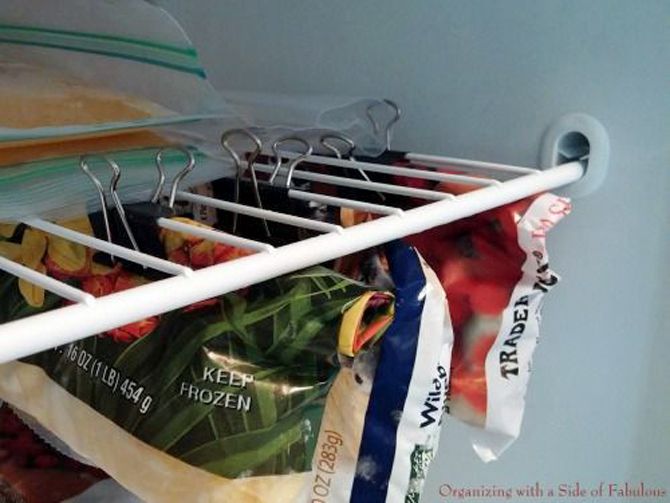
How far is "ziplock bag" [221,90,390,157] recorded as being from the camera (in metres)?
0.63

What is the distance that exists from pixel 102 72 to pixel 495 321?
15.2 inches

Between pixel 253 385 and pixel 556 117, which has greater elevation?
pixel 556 117

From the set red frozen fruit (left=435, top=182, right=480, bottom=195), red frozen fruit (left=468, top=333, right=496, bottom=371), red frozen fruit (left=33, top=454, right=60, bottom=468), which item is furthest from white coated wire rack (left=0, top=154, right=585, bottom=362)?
red frozen fruit (left=33, top=454, right=60, bottom=468)

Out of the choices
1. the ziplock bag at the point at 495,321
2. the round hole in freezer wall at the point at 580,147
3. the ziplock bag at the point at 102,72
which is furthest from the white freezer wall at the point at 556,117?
the ziplock bag at the point at 102,72

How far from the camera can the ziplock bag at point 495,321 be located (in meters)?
0.57

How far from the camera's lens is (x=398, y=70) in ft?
2.38

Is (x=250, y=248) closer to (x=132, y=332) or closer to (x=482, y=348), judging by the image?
(x=132, y=332)

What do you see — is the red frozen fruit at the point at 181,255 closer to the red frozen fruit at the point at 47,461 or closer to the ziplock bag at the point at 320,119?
the ziplock bag at the point at 320,119

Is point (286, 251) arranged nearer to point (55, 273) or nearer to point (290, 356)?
point (290, 356)

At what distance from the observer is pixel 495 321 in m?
0.58

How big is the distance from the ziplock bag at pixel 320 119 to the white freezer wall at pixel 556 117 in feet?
0.23

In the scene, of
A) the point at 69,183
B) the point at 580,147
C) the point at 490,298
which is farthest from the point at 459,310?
the point at 69,183

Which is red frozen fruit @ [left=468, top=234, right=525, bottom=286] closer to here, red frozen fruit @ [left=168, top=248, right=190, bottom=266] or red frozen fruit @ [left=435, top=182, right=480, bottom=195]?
red frozen fruit @ [left=435, top=182, right=480, bottom=195]

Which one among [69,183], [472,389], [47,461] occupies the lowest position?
[47,461]
